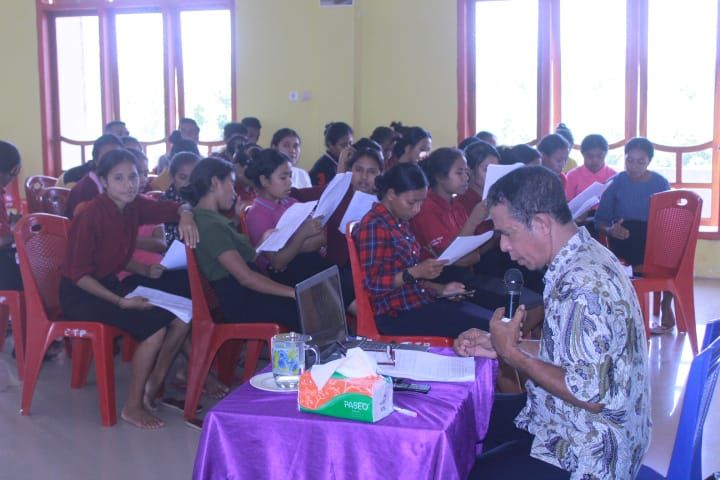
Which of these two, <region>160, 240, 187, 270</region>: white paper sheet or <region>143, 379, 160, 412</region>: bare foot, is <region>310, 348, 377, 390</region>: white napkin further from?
<region>143, 379, 160, 412</region>: bare foot

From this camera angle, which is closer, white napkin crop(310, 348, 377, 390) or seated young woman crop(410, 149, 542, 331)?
white napkin crop(310, 348, 377, 390)

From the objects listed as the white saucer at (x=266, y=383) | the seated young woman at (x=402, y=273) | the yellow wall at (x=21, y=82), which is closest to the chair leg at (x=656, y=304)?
the seated young woman at (x=402, y=273)

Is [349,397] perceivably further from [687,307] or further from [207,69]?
[207,69]

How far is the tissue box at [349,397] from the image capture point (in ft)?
5.31

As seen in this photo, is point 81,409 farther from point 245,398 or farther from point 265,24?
point 265,24

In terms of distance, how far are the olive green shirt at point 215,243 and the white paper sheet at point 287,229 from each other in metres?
0.08

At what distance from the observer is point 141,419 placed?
10.8 feet

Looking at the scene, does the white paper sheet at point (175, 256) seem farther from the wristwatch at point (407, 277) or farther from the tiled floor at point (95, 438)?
the wristwatch at point (407, 277)

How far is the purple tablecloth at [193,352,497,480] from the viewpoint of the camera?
1.59 m

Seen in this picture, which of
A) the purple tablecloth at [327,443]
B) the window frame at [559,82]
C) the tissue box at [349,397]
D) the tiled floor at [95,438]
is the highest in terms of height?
the window frame at [559,82]

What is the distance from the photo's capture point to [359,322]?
123 inches

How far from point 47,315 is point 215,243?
837 mm

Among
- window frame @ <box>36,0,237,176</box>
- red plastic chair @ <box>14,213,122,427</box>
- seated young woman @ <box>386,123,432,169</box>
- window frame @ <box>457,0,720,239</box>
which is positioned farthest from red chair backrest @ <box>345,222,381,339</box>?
window frame @ <box>36,0,237,176</box>

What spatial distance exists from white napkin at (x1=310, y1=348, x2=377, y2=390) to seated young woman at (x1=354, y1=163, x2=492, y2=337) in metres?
1.23
